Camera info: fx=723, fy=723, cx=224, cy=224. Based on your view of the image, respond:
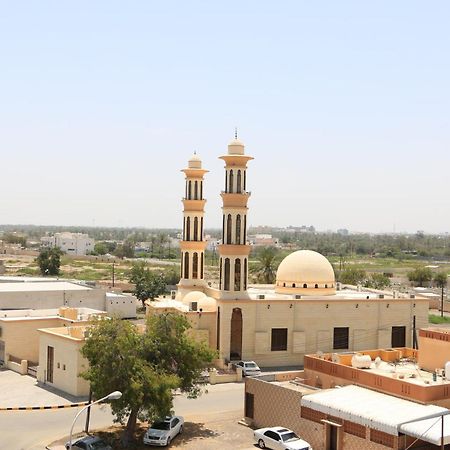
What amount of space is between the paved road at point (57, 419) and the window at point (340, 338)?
32.5 ft

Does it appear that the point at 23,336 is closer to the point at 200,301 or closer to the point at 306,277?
the point at 200,301

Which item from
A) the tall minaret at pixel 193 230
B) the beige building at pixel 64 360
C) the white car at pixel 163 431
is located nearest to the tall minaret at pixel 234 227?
the tall minaret at pixel 193 230

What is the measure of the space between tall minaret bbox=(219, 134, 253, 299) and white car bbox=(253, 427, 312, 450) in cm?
1620

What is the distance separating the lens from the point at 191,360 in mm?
27562

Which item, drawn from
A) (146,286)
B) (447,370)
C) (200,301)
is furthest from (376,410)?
(146,286)

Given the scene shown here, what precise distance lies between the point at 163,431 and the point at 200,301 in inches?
668

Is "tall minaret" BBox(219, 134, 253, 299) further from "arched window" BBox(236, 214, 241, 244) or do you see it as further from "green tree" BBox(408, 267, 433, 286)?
"green tree" BBox(408, 267, 433, 286)

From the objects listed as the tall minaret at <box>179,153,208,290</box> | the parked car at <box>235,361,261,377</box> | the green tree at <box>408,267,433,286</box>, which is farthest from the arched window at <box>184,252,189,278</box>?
the green tree at <box>408,267,433,286</box>

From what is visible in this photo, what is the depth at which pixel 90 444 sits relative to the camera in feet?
81.0

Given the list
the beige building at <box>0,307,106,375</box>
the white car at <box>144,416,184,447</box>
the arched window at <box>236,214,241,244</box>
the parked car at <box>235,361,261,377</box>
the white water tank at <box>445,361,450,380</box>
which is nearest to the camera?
the white car at <box>144,416,184,447</box>

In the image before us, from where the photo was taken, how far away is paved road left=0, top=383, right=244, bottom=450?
2647cm

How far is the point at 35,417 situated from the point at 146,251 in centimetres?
16408

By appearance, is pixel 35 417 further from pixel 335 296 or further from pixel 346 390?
pixel 335 296

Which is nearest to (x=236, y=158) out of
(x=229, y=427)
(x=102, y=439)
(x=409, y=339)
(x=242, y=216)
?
(x=242, y=216)
